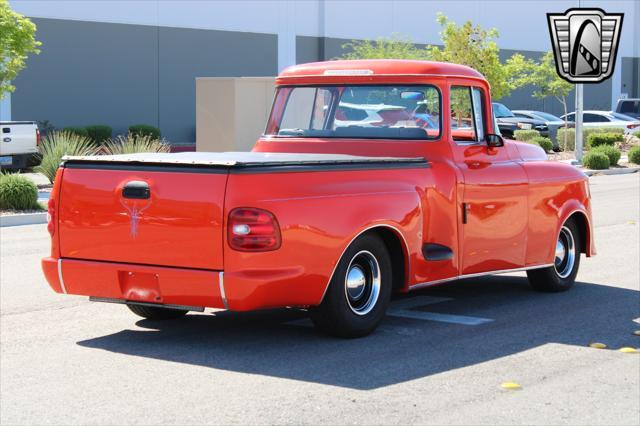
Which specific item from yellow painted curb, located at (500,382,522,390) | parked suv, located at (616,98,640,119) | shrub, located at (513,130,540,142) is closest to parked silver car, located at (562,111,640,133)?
shrub, located at (513,130,540,142)

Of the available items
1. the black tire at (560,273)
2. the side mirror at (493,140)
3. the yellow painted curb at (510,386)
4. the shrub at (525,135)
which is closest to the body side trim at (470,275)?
the black tire at (560,273)

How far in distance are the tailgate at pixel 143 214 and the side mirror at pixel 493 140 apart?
3.20m

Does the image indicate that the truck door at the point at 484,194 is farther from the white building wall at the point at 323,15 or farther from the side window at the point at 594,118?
the side window at the point at 594,118

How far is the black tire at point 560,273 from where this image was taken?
35.8ft

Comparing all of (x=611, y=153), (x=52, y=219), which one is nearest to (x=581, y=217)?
(x=52, y=219)

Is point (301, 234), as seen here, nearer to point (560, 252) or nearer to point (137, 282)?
point (137, 282)

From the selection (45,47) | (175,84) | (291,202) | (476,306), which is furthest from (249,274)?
(175,84)

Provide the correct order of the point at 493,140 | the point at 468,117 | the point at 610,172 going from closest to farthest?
1. the point at 493,140
2. the point at 468,117
3. the point at 610,172

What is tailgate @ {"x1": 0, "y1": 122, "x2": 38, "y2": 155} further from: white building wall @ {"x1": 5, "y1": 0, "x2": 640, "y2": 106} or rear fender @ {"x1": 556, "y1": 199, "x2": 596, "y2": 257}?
rear fender @ {"x1": 556, "y1": 199, "x2": 596, "y2": 257}

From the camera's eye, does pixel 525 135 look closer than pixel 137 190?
No

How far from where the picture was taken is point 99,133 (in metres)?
37.9

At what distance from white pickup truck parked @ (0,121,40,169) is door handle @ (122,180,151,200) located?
60.6 feet

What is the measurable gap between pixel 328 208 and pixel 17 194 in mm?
13619

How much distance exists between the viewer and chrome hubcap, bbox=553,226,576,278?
1105 cm
